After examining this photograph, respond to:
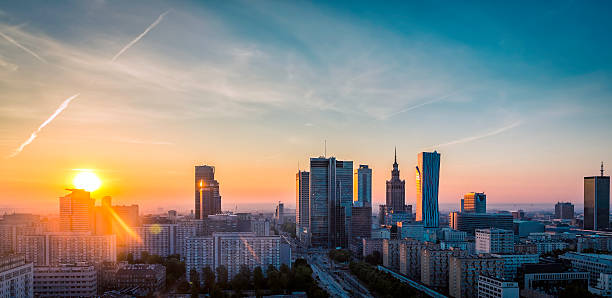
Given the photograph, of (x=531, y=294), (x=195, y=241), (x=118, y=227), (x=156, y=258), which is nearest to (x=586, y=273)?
(x=531, y=294)

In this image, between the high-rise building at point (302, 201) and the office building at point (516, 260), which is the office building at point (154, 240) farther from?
the office building at point (516, 260)

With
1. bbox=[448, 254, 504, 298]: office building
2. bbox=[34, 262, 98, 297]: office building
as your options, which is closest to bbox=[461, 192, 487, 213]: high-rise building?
bbox=[448, 254, 504, 298]: office building

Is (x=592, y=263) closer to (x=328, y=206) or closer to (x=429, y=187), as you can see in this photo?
(x=328, y=206)

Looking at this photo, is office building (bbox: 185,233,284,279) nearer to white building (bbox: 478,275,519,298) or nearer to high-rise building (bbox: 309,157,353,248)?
white building (bbox: 478,275,519,298)

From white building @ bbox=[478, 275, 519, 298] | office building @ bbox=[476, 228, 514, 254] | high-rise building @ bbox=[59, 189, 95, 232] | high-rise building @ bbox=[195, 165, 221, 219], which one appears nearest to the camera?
white building @ bbox=[478, 275, 519, 298]

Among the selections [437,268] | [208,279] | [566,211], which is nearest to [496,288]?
[437,268]

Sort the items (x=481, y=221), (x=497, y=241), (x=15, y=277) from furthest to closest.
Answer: (x=481, y=221) → (x=497, y=241) → (x=15, y=277)

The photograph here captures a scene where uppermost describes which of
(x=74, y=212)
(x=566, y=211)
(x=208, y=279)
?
(x=74, y=212)

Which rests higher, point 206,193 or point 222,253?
point 206,193
